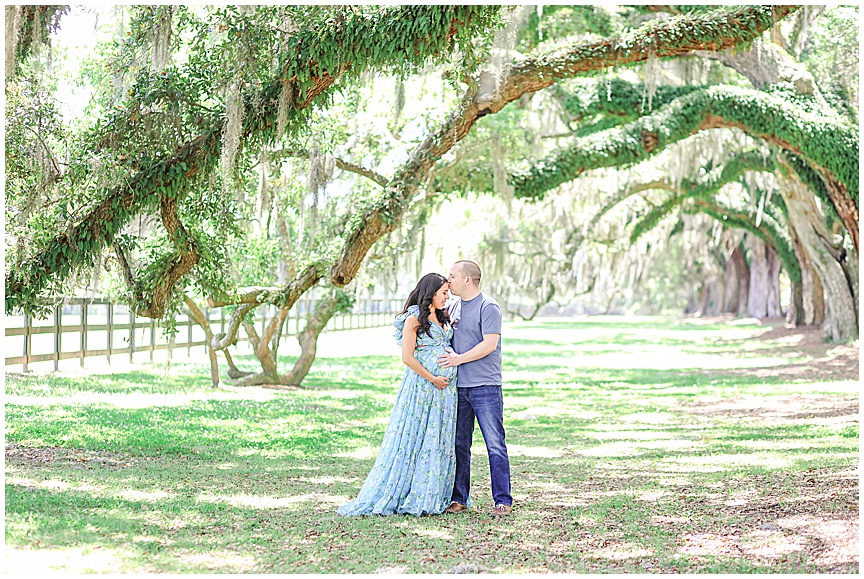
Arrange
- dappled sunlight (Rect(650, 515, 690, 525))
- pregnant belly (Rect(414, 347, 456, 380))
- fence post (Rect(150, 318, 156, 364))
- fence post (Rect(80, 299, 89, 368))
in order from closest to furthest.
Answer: dappled sunlight (Rect(650, 515, 690, 525)) < pregnant belly (Rect(414, 347, 456, 380)) < fence post (Rect(80, 299, 89, 368)) < fence post (Rect(150, 318, 156, 364))

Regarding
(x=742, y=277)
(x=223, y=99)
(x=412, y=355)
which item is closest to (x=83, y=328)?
(x=223, y=99)

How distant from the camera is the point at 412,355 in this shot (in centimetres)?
571

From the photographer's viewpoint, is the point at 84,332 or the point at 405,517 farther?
the point at 84,332

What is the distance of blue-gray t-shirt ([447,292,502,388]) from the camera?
19.0 feet

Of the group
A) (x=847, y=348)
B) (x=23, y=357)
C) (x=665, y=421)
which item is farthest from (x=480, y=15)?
(x=847, y=348)

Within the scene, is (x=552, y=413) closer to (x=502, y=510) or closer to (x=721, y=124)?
(x=721, y=124)

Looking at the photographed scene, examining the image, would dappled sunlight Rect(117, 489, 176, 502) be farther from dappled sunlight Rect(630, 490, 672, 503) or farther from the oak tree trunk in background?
the oak tree trunk in background

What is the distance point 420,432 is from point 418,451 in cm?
12

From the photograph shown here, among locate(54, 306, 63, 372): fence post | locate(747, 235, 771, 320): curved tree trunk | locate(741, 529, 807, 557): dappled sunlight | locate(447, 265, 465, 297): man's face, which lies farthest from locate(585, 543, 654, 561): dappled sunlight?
locate(747, 235, 771, 320): curved tree trunk

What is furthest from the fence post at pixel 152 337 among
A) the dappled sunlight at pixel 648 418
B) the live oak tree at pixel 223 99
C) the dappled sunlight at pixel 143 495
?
the dappled sunlight at pixel 143 495

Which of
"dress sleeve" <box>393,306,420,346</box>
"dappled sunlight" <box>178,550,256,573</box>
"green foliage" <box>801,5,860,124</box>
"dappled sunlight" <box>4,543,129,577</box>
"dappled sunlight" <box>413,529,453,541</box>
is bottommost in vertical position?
"dappled sunlight" <box>413,529,453,541</box>

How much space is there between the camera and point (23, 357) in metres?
13.1

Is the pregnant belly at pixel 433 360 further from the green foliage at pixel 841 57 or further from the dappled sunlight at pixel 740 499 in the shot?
the green foliage at pixel 841 57

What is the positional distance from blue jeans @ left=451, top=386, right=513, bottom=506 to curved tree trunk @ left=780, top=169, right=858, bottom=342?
14852 millimetres
